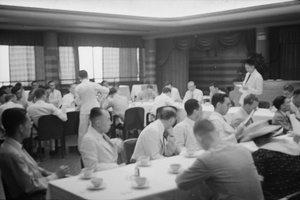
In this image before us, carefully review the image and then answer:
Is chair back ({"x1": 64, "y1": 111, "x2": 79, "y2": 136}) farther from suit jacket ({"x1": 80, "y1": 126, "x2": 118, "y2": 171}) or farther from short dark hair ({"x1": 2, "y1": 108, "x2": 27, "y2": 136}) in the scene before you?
short dark hair ({"x1": 2, "y1": 108, "x2": 27, "y2": 136})

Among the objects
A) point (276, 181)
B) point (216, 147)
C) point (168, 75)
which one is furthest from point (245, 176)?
point (168, 75)

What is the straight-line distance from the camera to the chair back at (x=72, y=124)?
737 centimetres

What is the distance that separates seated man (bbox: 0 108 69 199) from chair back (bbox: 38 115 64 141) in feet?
11.4

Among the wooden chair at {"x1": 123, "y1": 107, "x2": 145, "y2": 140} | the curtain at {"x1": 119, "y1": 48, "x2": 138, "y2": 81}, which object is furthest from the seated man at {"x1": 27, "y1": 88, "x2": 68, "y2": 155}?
the curtain at {"x1": 119, "y1": 48, "x2": 138, "y2": 81}

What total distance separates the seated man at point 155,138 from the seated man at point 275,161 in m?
1.09

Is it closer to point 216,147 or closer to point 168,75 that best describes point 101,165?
point 216,147

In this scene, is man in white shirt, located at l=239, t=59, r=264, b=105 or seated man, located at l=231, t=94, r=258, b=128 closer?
seated man, located at l=231, t=94, r=258, b=128

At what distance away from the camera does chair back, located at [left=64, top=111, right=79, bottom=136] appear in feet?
24.2

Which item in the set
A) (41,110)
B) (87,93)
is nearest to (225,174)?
(41,110)

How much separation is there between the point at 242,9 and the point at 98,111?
679cm

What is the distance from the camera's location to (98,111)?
3.90 m

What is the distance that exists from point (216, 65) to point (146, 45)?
115 inches

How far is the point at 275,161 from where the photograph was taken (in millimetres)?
3168

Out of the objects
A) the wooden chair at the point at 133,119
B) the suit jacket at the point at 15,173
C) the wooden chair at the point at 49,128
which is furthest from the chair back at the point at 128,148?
the wooden chair at the point at 133,119
